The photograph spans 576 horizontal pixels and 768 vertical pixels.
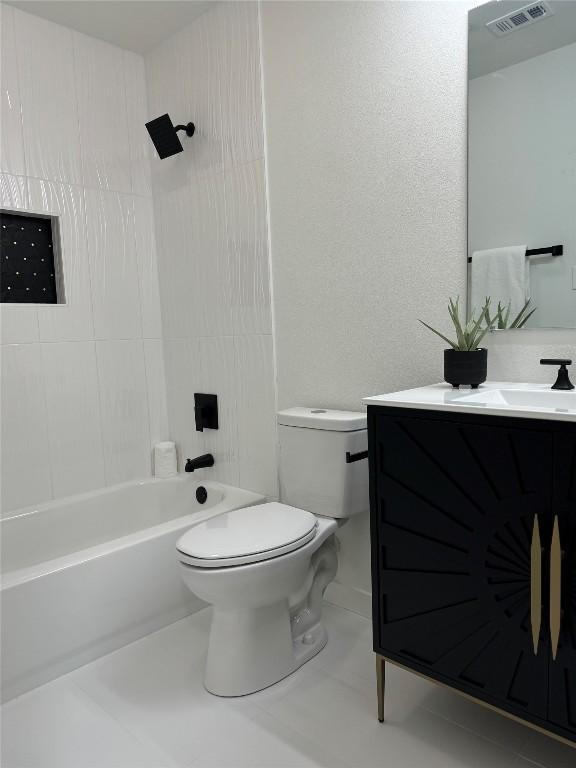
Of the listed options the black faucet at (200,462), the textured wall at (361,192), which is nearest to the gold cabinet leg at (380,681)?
the textured wall at (361,192)

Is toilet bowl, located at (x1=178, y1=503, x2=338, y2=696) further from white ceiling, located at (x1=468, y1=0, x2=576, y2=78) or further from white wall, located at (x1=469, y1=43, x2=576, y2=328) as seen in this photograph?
white ceiling, located at (x1=468, y1=0, x2=576, y2=78)

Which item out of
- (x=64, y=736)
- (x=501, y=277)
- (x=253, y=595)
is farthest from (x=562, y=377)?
(x=64, y=736)

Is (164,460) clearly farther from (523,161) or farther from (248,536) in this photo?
(523,161)

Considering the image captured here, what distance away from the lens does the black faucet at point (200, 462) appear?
2494 mm

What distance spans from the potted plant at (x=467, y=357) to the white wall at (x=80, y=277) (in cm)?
159

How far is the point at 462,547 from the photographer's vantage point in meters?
1.30

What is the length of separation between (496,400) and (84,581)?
1.38 meters

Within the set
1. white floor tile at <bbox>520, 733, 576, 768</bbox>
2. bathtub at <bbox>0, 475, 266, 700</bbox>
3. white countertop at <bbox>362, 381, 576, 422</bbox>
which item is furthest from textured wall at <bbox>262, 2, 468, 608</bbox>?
white floor tile at <bbox>520, 733, 576, 768</bbox>

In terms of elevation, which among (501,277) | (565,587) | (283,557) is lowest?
(283,557)

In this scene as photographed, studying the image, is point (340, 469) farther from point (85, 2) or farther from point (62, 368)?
point (85, 2)

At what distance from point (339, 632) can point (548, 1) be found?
2033mm

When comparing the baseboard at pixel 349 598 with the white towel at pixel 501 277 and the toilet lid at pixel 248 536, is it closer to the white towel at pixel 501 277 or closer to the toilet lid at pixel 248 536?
the toilet lid at pixel 248 536

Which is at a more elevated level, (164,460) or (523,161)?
(523,161)

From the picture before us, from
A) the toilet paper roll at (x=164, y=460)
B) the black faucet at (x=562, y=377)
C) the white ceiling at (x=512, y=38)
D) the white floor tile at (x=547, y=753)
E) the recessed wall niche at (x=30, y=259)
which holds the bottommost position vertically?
the white floor tile at (x=547, y=753)
